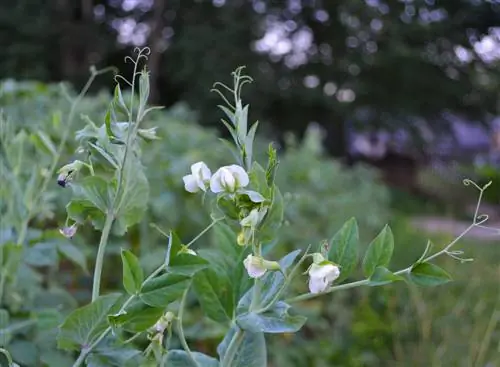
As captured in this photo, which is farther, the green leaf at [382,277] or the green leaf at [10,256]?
the green leaf at [10,256]

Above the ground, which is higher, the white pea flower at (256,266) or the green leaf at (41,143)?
the white pea flower at (256,266)

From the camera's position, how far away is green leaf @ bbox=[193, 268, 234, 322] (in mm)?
493

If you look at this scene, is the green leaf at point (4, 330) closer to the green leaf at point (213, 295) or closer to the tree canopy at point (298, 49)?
the green leaf at point (213, 295)

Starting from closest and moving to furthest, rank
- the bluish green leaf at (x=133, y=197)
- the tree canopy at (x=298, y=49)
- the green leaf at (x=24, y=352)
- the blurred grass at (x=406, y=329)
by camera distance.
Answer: the bluish green leaf at (x=133, y=197) → the green leaf at (x=24, y=352) → the blurred grass at (x=406, y=329) → the tree canopy at (x=298, y=49)

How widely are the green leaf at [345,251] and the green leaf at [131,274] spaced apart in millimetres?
132

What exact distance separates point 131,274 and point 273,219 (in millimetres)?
101

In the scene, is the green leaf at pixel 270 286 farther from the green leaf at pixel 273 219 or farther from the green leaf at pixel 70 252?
the green leaf at pixel 70 252

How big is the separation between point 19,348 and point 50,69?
9.96 meters

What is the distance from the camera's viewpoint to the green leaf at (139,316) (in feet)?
1.41

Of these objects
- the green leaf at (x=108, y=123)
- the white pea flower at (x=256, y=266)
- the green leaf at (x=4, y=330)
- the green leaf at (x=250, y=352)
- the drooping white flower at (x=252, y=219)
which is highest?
the green leaf at (x=108, y=123)

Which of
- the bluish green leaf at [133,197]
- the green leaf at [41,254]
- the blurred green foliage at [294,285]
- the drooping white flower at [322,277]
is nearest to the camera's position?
the drooping white flower at [322,277]

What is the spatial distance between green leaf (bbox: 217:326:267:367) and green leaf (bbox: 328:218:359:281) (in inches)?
2.9

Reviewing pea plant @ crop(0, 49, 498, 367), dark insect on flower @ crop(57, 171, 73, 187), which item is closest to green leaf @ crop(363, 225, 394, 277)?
pea plant @ crop(0, 49, 498, 367)

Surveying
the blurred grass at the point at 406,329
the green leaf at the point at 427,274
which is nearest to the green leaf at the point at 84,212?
the green leaf at the point at 427,274
